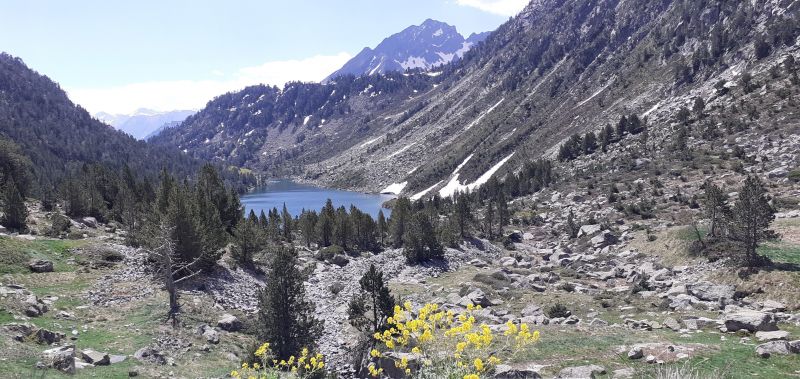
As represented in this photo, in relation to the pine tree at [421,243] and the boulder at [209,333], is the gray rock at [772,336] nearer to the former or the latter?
the boulder at [209,333]

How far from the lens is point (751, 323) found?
23.9 metres

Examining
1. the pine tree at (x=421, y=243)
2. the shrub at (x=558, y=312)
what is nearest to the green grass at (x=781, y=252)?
the shrub at (x=558, y=312)

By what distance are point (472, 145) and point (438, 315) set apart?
176461 millimetres

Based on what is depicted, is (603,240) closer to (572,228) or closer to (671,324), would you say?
(572,228)

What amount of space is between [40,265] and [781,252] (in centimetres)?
5860

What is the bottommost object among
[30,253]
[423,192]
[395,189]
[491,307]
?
[491,307]

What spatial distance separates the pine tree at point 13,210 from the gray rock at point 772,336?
60.3m

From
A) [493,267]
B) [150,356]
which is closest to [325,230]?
[493,267]

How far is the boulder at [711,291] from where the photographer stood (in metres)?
33.5

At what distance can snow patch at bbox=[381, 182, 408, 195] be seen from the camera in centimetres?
18988

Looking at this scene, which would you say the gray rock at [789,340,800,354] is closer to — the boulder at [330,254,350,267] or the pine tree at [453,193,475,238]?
the boulder at [330,254,350,267]

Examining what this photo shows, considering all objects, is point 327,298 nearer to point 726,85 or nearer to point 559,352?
point 559,352

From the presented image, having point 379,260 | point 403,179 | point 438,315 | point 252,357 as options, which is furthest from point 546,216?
point 403,179

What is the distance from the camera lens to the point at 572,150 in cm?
11356
